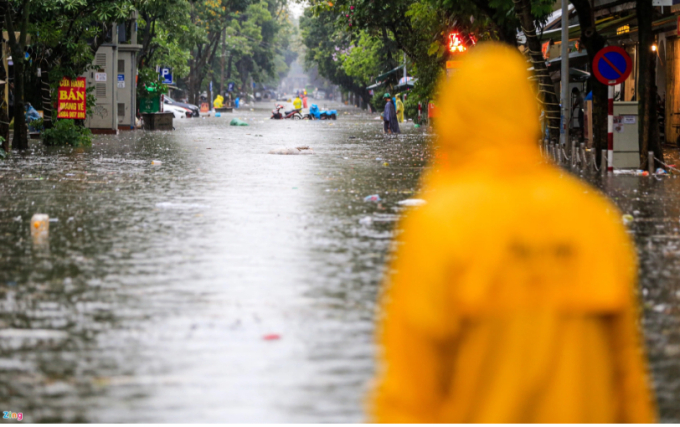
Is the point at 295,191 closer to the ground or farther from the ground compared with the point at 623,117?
closer to the ground

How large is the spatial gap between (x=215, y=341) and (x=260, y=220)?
5.41 m

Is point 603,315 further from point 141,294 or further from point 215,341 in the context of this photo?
point 141,294

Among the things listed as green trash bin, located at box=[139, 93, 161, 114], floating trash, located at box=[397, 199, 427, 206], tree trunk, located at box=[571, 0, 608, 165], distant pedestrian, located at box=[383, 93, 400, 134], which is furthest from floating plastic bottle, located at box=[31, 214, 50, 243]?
green trash bin, located at box=[139, 93, 161, 114]

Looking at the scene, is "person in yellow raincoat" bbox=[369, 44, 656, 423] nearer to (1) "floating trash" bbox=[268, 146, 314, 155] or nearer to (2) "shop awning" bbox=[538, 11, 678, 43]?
(1) "floating trash" bbox=[268, 146, 314, 155]

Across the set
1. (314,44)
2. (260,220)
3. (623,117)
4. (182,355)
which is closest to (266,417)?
(182,355)

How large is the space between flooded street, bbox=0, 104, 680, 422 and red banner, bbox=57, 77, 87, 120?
14957 mm

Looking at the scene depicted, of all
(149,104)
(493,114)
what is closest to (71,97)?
(149,104)

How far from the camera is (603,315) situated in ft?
6.93

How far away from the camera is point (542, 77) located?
74.5 feet

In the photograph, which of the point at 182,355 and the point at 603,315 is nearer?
the point at 603,315

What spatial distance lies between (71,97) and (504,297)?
29.3 meters

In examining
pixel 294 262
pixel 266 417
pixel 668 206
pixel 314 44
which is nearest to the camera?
pixel 266 417

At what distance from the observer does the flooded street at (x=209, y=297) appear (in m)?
4.81

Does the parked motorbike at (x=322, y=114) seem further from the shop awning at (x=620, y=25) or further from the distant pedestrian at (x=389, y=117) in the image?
the shop awning at (x=620, y=25)
